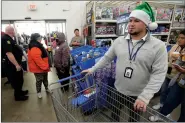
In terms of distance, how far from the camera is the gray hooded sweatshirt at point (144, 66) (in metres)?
1.06

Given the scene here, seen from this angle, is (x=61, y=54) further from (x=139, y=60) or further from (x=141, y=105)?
(x=141, y=105)

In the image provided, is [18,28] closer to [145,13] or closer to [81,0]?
[81,0]

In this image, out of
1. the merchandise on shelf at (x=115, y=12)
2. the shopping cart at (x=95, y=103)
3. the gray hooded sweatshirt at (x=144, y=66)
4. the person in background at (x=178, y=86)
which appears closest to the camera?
the gray hooded sweatshirt at (x=144, y=66)

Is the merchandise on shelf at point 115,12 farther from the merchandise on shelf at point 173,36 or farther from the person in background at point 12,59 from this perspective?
the person in background at point 12,59

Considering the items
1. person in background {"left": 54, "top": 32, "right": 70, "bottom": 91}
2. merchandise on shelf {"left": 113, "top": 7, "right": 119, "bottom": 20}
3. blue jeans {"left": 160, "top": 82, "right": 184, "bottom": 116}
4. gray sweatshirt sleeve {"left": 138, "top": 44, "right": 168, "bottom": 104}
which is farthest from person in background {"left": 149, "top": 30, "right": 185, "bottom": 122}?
merchandise on shelf {"left": 113, "top": 7, "right": 119, "bottom": 20}

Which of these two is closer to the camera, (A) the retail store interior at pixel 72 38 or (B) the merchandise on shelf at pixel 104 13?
(A) the retail store interior at pixel 72 38

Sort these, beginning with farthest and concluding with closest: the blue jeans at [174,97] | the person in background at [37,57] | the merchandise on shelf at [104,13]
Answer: the merchandise on shelf at [104,13], the person in background at [37,57], the blue jeans at [174,97]

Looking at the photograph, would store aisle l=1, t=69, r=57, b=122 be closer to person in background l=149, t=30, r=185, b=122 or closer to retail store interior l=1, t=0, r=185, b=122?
retail store interior l=1, t=0, r=185, b=122

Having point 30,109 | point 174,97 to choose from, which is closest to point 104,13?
point 174,97

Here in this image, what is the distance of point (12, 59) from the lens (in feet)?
7.50

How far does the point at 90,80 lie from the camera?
1.73m

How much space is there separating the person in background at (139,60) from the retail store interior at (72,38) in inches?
7.0

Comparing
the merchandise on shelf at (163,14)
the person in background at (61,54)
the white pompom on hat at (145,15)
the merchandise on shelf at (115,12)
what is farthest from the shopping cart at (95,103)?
the merchandise on shelf at (163,14)

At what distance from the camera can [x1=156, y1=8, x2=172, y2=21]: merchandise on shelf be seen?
397 cm
